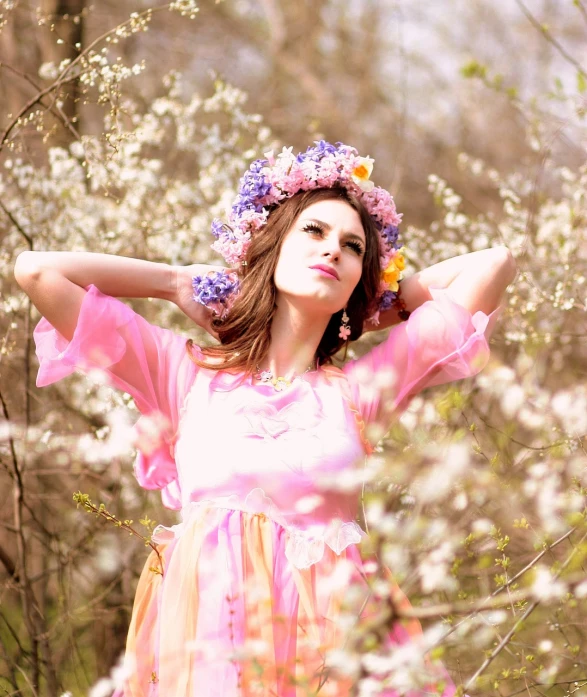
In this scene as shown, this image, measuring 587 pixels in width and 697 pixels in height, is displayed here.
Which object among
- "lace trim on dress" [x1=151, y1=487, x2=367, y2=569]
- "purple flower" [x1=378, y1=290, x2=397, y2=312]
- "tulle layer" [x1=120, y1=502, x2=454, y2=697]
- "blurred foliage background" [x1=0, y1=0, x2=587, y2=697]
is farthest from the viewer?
"purple flower" [x1=378, y1=290, x2=397, y2=312]

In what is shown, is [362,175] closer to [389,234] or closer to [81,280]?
[389,234]

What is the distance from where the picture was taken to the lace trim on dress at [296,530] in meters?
2.17

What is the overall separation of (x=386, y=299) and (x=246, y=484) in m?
0.70

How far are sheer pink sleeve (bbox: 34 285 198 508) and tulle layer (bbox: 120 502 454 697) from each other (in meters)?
0.24

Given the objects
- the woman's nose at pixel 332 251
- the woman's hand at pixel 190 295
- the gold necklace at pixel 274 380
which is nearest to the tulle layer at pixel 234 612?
the gold necklace at pixel 274 380

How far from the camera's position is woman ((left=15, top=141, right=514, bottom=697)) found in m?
2.10

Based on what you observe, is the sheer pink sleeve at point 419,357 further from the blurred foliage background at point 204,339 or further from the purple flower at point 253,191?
the purple flower at point 253,191

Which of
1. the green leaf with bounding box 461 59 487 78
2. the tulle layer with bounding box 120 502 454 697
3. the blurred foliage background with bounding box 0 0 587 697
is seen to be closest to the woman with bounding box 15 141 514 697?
the tulle layer with bounding box 120 502 454 697

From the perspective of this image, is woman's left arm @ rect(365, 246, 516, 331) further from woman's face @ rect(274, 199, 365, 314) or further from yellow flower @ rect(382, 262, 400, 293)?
woman's face @ rect(274, 199, 365, 314)

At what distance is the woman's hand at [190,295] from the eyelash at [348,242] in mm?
268

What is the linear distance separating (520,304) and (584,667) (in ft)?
→ 5.52

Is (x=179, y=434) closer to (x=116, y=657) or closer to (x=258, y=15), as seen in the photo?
(x=116, y=657)

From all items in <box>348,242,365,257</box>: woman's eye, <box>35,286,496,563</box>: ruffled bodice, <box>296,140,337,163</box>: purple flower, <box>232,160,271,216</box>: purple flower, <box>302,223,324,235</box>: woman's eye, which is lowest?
<box>35,286,496,563</box>: ruffled bodice

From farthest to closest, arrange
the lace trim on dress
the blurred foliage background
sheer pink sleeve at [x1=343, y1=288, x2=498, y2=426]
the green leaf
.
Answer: the green leaf, sheer pink sleeve at [x1=343, y1=288, x2=498, y2=426], the lace trim on dress, the blurred foliage background
